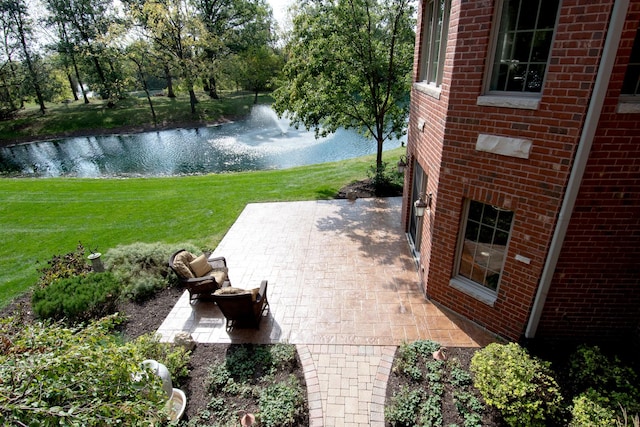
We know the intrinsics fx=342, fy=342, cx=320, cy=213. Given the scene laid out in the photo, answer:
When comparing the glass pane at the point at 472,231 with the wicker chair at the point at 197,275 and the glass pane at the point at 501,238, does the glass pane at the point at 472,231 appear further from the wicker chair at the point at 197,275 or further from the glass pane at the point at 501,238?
the wicker chair at the point at 197,275

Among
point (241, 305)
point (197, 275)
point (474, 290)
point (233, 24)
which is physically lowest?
point (197, 275)

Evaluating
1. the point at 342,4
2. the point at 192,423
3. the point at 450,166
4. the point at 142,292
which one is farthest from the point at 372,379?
the point at 342,4

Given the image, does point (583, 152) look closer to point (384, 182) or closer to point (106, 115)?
point (384, 182)

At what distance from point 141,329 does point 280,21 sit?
4955 centimetres

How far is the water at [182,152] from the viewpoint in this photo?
21750mm

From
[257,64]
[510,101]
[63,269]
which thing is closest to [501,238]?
[510,101]

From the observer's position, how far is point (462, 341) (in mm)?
5809

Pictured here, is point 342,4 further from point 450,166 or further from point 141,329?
point 141,329

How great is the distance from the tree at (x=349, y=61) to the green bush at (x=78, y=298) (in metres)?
7.91

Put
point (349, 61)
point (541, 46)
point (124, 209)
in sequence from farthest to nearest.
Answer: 1. point (124, 209)
2. point (349, 61)
3. point (541, 46)

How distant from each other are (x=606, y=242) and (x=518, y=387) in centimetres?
236

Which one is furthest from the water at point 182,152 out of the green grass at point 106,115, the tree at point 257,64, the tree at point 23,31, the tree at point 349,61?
the tree at point 257,64

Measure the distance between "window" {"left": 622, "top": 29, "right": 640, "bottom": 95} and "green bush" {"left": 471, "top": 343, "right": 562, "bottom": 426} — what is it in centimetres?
356

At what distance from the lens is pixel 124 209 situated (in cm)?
1179
